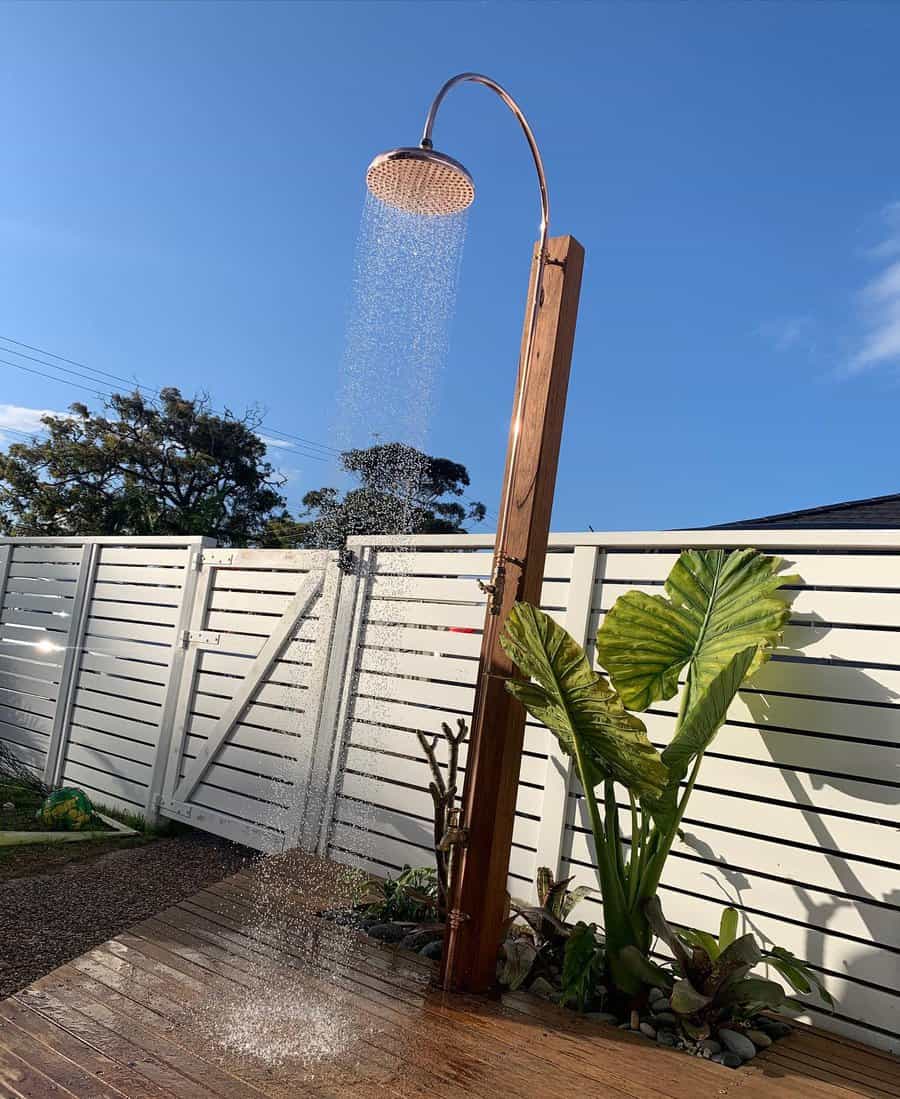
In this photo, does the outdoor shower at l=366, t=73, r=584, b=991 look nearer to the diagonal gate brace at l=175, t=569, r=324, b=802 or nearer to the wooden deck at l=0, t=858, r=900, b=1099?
the wooden deck at l=0, t=858, r=900, b=1099

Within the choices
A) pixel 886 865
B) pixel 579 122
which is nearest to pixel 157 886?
pixel 886 865

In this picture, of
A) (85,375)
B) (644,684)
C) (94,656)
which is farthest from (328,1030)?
(85,375)

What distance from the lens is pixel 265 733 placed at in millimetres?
4695

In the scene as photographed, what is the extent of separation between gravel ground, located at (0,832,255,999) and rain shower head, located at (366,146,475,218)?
265 centimetres

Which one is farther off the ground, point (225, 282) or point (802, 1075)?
point (225, 282)

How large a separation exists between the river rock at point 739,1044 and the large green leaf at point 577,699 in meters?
0.62

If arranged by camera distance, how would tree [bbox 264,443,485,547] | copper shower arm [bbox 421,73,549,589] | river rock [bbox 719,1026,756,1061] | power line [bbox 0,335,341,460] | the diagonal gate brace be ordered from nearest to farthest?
river rock [bbox 719,1026,756,1061] < copper shower arm [bbox 421,73,549,589] < tree [bbox 264,443,485,547] < the diagonal gate brace < power line [bbox 0,335,341,460]

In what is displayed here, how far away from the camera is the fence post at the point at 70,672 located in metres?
5.96

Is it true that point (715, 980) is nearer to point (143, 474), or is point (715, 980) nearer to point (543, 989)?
point (543, 989)

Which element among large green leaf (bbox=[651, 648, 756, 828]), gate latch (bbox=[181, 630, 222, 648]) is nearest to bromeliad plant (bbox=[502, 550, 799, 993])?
large green leaf (bbox=[651, 648, 756, 828])

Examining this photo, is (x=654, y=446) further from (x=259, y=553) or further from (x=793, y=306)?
(x=259, y=553)

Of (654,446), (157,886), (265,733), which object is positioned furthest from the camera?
(654,446)

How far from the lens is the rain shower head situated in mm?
2598

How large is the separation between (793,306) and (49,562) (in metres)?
17.0
